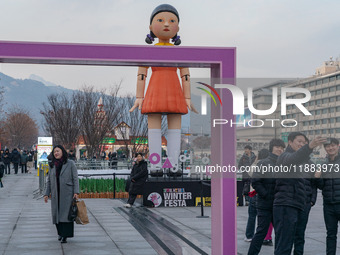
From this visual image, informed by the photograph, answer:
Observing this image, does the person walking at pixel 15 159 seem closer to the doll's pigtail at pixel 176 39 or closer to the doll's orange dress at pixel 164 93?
the doll's orange dress at pixel 164 93

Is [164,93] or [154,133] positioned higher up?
[164,93]

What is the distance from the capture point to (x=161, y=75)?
19391 millimetres

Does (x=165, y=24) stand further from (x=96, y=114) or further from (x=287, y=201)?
(x=96, y=114)

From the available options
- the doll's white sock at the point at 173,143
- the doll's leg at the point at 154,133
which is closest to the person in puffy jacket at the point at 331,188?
the doll's leg at the point at 154,133

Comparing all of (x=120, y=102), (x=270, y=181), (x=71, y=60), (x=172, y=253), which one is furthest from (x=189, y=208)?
(x=120, y=102)

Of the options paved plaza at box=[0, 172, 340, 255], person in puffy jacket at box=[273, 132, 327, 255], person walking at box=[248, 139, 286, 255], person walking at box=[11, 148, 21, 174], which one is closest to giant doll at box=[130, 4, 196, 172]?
paved plaza at box=[0, 172, 340, 255]

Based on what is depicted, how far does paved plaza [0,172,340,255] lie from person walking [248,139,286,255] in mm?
1596

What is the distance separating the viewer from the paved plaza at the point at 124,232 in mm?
9727

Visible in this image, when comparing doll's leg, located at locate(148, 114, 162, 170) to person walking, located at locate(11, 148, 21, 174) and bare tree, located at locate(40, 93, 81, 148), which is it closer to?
person walking, located at locate(11, 148, 21, 174)

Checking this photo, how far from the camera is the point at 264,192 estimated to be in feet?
26.0

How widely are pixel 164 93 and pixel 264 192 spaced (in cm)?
1182

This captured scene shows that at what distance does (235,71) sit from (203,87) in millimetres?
536

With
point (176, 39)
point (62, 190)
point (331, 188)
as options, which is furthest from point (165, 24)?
point (331, 188)

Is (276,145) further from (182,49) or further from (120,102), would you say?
(120,102)
